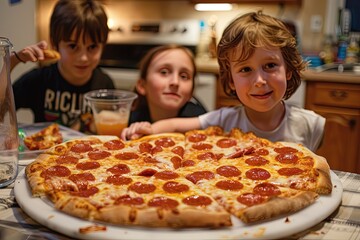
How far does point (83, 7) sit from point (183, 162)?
1053 millimetres

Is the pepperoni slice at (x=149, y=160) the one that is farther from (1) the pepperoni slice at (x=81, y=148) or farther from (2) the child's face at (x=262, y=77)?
(2) the child's face at (x=262, y=77)

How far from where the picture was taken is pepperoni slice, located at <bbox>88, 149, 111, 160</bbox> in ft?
3.91

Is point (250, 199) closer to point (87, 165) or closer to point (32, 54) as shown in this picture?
point (87, 165)

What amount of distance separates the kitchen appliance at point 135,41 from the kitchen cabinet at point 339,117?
1.24 m

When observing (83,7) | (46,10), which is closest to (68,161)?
(83,7)

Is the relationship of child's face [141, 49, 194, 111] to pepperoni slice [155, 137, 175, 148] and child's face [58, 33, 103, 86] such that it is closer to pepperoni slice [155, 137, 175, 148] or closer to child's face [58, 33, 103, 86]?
child's face [58, 33, 103, 86]

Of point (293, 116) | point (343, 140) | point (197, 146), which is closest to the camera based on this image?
point (197, 146)

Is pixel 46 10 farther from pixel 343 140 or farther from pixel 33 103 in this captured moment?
pixel 343 140

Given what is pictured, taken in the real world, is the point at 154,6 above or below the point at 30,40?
above

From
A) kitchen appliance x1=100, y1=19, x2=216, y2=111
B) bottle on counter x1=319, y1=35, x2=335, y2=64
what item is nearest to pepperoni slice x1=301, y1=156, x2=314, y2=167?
bottle on counter x1=319, y1=35, x2=335, y2=64

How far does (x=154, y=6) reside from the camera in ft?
13.8

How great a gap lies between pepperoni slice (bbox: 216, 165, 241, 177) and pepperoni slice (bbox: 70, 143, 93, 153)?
1.28 ft

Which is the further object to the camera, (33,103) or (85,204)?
(33,103)

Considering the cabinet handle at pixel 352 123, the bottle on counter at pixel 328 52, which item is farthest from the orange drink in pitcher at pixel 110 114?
the bottle on counter at pixel 328 52
